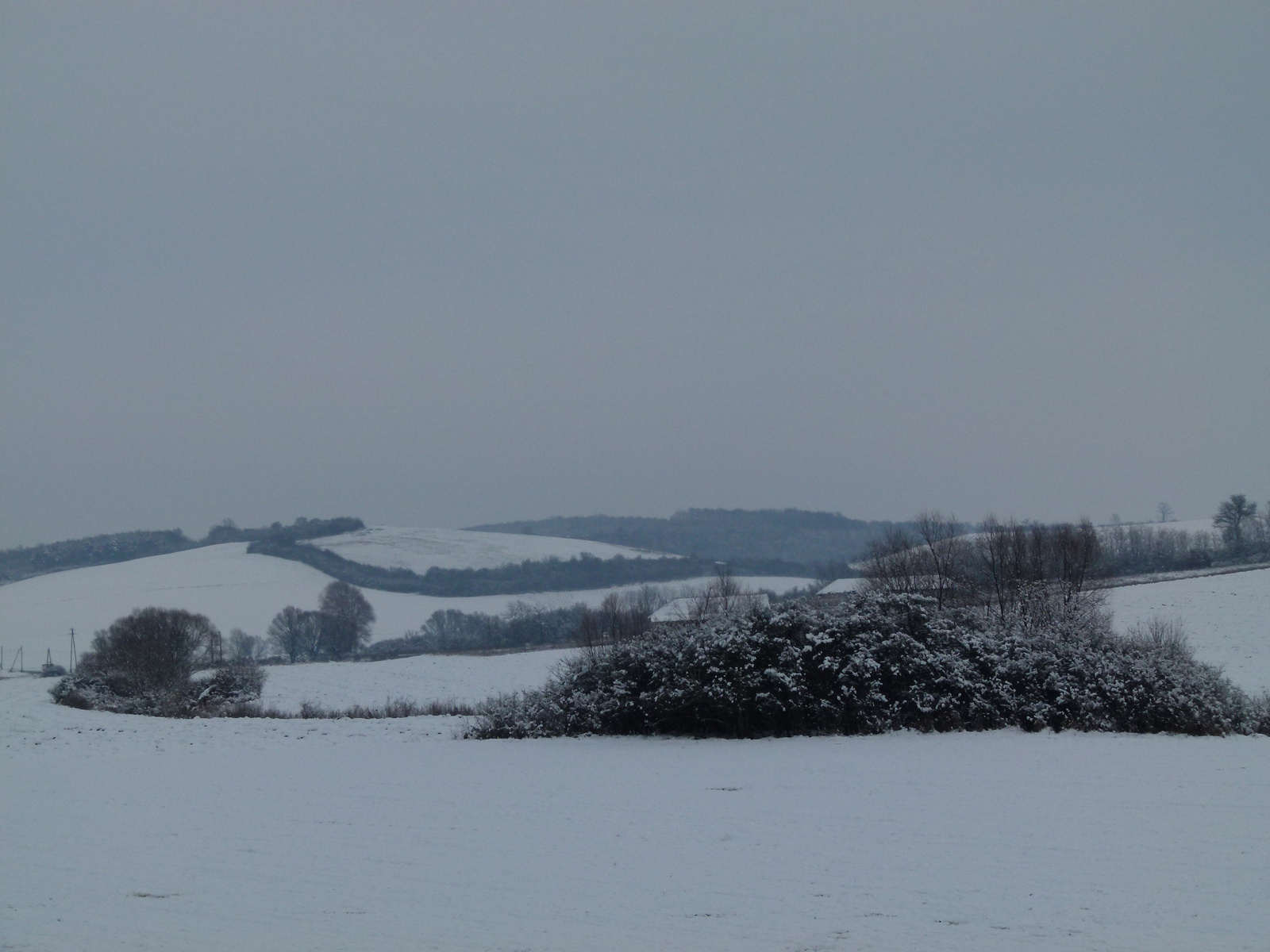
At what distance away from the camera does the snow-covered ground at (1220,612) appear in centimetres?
2942

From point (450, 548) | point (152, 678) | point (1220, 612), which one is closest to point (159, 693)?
point (152, 678)

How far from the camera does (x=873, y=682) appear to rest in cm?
1677

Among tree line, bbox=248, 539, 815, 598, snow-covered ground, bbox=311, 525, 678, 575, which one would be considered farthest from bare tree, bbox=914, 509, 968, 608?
snow-covered ground, bbox=311, 525, 678, 575

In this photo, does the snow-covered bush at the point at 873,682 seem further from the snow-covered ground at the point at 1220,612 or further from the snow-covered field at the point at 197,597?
the snow-covered field at the point at 197,597

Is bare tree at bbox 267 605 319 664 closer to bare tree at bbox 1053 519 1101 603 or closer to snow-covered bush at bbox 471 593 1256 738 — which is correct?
bare tree at bbox 1053 519 1101 603

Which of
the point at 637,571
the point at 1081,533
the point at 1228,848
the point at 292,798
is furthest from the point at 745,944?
the point at 637,571

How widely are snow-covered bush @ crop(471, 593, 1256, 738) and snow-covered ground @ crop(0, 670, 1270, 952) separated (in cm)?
106

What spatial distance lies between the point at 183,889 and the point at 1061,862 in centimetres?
721

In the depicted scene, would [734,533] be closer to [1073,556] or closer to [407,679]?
[407,679]

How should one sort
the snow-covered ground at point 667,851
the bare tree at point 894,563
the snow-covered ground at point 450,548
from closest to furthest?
1. the snow-covered ground at point 667,851
2. the bare tree at point 894,563
3. the snow-covered ground at point 450,548

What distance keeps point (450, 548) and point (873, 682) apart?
335 feet

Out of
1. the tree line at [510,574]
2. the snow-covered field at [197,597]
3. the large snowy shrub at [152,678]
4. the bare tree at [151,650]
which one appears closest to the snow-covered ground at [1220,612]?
the large snowy shrub at [152,678]

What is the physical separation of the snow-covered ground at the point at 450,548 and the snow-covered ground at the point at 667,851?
302ft

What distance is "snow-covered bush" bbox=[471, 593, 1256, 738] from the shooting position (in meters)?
Result: 15.8
